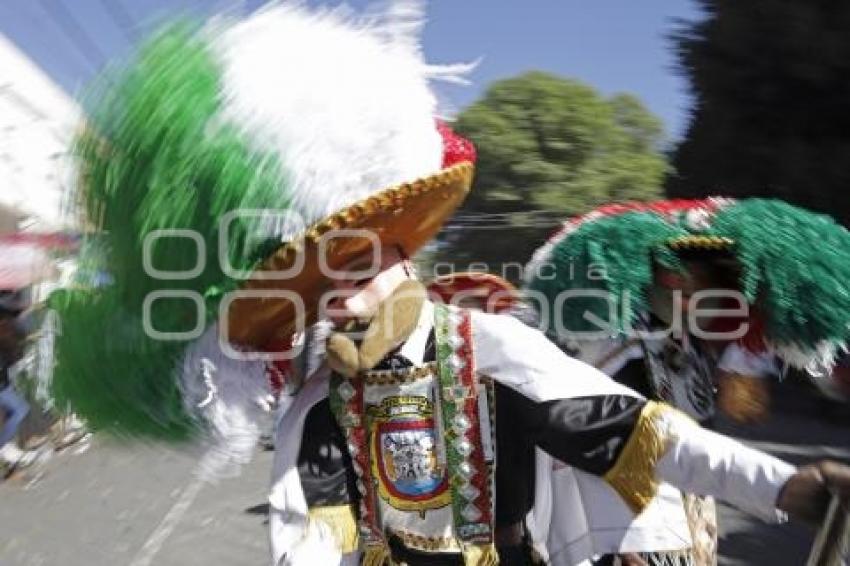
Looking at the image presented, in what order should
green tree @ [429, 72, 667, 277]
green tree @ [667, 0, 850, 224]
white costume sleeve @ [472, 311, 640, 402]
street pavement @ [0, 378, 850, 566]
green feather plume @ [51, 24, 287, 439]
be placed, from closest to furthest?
green feather plume @ [51, 24, 287, 439]
white costume sleeve @ [472, 311, 640, 402]
street pavement @ [0, 378, 850, 566]
green tree @ [667, 0, 850, 224]
green tree @ [429, 72, 667, 277]

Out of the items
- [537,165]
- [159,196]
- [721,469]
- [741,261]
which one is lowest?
[537,165]

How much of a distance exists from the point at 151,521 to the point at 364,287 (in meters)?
4.42

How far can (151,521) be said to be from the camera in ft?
18.2

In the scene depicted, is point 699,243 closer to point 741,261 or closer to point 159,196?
point 741,261

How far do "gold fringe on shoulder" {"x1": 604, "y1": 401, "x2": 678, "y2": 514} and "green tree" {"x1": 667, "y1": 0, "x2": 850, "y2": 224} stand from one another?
7.65 metres

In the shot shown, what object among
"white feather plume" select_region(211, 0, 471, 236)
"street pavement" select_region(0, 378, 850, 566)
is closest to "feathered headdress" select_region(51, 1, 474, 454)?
"white feather plume" select_region(211, 0, 471, 236)

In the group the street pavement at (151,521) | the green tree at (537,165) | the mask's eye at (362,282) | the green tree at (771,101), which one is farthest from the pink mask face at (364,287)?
the green tree at (537,165)

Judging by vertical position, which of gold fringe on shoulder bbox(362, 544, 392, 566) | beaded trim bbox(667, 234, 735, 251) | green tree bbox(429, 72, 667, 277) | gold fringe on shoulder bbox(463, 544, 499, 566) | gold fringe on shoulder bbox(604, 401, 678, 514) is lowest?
green tree bbox(429, 72, 667, 277)

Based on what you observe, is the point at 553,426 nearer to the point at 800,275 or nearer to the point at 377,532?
the point at 377,532

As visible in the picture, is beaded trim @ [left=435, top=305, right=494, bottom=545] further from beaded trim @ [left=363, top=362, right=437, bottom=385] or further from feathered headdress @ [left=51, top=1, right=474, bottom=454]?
feathered headdress @ [left=51, top=1, right=474, bottom=454]

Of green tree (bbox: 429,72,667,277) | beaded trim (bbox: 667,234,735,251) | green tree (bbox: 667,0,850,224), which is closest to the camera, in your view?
beaded trim (bbox: 667,234,735,251)

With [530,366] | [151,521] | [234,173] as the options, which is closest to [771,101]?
[151,521]

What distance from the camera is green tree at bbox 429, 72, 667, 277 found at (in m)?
9.92

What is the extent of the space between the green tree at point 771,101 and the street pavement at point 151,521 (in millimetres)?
2789
